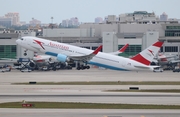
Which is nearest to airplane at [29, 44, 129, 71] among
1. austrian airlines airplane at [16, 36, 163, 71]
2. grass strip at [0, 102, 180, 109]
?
austrian airlines airplane at [16, 36, 163, 71]

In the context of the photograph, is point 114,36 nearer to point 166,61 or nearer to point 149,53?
point 166,61

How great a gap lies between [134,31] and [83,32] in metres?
17.5

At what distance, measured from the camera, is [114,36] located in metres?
149

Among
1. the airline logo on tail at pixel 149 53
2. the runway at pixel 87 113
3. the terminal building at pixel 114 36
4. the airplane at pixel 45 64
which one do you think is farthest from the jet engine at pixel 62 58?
the runway at pixel 87 113

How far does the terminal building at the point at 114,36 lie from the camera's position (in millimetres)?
146750

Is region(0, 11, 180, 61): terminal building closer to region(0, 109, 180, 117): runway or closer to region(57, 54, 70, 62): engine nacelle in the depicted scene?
region(57, 54, 70, 62): engine nacelle

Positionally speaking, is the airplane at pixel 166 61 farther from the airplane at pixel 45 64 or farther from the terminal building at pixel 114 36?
the airplane at pixel 45 64

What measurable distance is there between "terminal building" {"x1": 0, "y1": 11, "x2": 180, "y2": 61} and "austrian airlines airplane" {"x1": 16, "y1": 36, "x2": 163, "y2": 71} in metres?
33.5

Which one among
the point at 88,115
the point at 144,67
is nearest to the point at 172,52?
the point at 144,67

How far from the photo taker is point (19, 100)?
200 feet

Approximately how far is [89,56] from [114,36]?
46.6m

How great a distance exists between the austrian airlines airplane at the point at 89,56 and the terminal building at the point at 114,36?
33.5 m

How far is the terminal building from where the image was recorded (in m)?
147

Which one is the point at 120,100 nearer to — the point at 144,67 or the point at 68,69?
the point at 144,67
